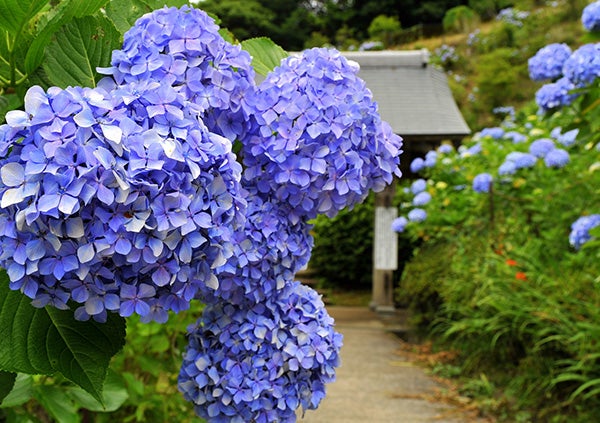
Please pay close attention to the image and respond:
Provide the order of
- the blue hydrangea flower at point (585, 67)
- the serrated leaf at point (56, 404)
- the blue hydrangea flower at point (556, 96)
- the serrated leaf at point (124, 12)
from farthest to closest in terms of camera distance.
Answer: the blue hydrangea flower at point (556, 96)
the blue hydrangea flower at point (585, 67)
the serrated leaf at point (56, 404)
the serrated leaf at point (124, 12)

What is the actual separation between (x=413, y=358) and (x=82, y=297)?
5.17m

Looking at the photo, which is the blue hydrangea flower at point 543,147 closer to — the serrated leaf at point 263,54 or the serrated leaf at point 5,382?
the serrated leaf at point 263,54

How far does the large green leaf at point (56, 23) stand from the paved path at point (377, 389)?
132 inches

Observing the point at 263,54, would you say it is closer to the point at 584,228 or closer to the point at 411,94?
the point at 584,228

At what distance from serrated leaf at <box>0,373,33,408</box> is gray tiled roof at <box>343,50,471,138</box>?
19.2 feet

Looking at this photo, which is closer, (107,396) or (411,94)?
(107,396)

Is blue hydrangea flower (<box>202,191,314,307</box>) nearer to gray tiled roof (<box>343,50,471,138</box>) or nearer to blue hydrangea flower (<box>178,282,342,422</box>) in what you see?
blue hydrangea flower (<box>178,282,342,422</box>)

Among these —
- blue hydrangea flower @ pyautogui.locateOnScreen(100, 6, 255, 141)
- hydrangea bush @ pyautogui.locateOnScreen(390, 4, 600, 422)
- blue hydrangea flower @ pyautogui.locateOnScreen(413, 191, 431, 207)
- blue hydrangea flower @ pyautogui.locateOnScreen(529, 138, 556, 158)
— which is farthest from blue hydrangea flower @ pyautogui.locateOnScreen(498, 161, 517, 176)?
blue hydrangea flower @ pyautogui.locateOnScreen(100, 6, 255, 141)

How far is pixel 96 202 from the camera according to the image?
51 cm

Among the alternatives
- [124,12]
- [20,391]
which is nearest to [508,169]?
[20,391]

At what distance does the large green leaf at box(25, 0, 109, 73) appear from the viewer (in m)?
0.65

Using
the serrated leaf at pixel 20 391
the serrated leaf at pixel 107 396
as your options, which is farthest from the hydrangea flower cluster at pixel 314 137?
the serrated leaf at pixel 107 396

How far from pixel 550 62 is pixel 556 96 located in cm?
21

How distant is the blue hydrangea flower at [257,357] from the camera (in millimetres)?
831
